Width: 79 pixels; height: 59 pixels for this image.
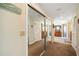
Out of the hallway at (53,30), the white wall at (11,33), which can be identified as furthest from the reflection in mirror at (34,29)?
the white wall at (11,33)

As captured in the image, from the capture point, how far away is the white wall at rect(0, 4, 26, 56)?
1036 millimetres

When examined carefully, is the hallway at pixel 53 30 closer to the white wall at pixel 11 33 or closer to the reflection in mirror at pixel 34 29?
the reflection in mirror at pixel 34 29

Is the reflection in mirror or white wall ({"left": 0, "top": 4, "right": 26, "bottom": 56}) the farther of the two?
the reflection in mirror

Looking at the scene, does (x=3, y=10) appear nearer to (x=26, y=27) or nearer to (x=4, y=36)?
(x=4, y=36)

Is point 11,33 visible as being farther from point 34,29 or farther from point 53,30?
point 53,30

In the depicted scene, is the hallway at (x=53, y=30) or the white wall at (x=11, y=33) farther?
the hallway at (x=53, y=30)

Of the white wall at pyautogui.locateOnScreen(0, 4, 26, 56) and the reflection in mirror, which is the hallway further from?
the white wall at pyautogui.locateOnScreen(0, 4, 26, 56)

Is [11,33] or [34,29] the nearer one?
[11,33]

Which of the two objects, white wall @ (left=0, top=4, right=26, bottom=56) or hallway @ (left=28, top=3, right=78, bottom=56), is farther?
hallway @ (left=28, top=3, right=78, bottom=56)

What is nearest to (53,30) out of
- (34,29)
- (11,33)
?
(34,29)

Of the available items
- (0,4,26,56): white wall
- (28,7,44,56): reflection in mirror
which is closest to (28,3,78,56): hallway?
(28,7,44,56): reflection in mirror

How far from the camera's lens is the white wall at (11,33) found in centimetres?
104

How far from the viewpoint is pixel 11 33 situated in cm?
120

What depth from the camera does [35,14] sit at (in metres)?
1.68
